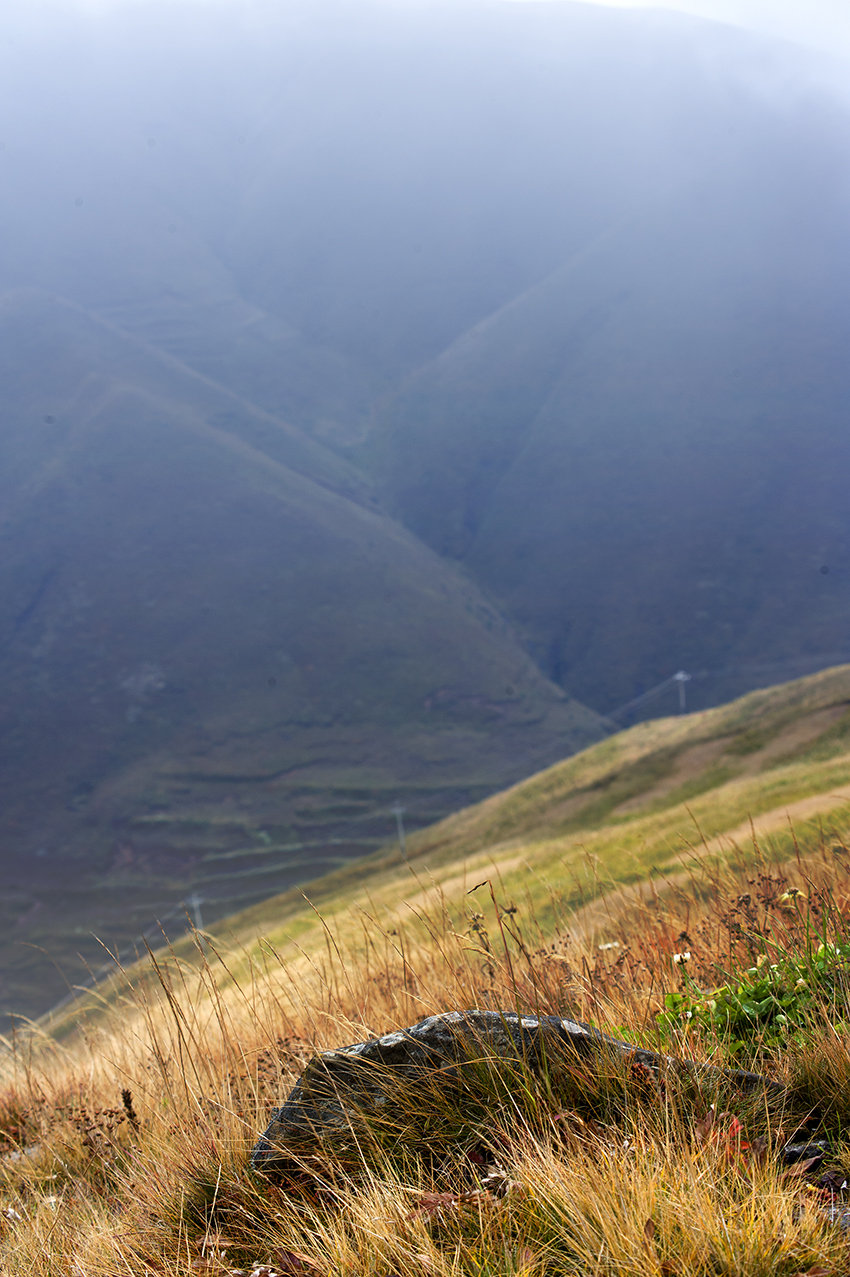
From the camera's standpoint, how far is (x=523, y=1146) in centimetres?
323

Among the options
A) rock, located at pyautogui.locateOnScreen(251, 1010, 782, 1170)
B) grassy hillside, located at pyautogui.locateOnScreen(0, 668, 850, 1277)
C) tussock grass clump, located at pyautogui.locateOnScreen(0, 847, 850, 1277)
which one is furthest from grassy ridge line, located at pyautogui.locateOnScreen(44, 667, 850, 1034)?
rock, located at pyautogui.locateOnScreen(251, 1010, 782, 1170)

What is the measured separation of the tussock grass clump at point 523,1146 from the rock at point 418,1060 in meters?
0.05

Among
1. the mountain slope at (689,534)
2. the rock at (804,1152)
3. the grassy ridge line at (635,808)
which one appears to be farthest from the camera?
the mountain slope at (689,534)

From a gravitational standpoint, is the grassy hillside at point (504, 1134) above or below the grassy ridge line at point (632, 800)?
above

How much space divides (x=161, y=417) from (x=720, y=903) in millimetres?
198139

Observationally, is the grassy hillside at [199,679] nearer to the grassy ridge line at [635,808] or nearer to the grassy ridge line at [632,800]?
the grassy ridge line at [632,800]

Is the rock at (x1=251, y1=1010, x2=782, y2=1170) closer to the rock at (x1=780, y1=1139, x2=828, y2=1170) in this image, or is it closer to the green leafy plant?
the rock at (x1=780, y1=1139, x2=828, y2=1170)

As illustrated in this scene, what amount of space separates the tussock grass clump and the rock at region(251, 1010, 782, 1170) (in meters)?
0.05

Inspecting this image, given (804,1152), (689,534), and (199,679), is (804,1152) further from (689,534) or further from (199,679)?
(689,534)

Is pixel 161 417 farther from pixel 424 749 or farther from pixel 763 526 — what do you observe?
pixel 763 526

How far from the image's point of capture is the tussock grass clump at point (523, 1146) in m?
2.86

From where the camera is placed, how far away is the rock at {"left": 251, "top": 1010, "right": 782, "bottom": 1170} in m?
3.64

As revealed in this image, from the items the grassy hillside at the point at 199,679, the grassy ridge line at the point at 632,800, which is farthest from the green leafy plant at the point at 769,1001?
the grassy hillside at the point at 199,679

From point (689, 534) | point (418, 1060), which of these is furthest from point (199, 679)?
point (418, 1060)
